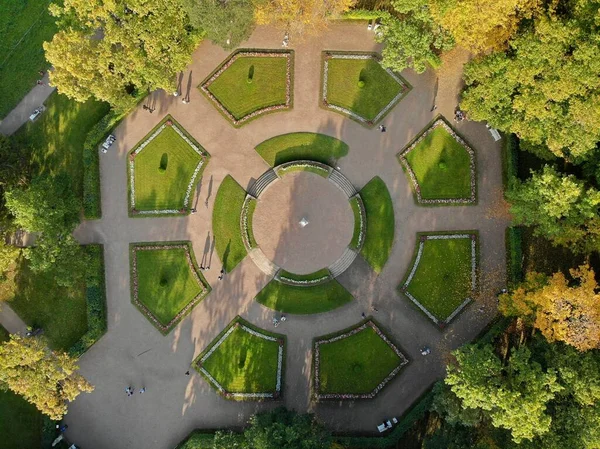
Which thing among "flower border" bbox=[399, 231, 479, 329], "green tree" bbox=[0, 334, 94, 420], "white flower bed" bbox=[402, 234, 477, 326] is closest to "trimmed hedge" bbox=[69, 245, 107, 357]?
"green tree" bbox=[0, 334, 94, 420]

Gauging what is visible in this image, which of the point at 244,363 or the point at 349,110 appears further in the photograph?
the point at 349,110

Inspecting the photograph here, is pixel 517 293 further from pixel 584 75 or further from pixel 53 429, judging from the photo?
pixel 53 429

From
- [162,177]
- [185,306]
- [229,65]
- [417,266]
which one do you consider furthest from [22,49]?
[417,266]

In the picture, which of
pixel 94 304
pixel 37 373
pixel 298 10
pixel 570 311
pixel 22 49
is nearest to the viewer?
pixel 570 311

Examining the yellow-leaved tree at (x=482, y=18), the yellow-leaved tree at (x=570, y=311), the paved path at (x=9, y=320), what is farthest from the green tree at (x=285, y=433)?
the yellow-leaved tree at (x=482, y=18)

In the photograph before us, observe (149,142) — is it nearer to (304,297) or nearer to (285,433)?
(304,297)

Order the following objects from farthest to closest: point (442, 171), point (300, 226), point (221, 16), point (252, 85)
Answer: point (252, 85)
point (442, 171)
point (300, 226)
point (221, 16)

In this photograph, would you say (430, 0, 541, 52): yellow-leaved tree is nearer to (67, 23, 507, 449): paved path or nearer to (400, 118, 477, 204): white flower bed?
(67, 23, 507, 449): paved path
